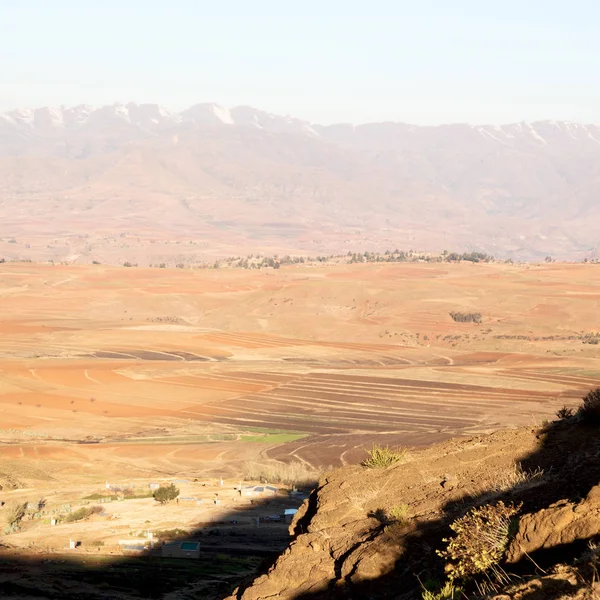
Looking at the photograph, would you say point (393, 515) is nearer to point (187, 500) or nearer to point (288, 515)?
point (288, 515)

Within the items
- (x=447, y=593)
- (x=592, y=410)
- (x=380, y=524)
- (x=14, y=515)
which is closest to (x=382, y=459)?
(x=380, y=524)

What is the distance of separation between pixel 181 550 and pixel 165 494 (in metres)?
6.56

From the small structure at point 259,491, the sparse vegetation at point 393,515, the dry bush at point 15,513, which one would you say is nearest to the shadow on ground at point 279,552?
the sparse vegetation at point 393,515

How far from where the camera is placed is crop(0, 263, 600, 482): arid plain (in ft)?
139

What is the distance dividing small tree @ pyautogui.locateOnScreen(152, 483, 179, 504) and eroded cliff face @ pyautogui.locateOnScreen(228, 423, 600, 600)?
52.1ft

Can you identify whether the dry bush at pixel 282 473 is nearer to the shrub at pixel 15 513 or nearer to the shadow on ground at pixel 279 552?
the shadow on ground at pixel 279 552

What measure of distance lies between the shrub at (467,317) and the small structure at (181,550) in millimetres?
71170

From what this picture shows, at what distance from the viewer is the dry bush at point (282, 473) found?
107ft

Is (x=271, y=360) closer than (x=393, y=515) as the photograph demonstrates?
No

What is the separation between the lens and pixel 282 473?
33812 mm

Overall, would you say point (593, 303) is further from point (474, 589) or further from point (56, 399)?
point (474, 589)

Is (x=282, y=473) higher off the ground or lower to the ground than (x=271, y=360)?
higher

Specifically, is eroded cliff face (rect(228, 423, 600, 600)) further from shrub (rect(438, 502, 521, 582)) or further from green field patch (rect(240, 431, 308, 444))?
green field patch (rect(240, 431, 308, 444))

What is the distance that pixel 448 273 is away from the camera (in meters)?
114
